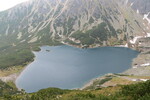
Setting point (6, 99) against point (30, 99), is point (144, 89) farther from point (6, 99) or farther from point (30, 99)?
point (6, 99)

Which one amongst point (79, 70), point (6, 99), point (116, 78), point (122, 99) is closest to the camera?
point (122, 99)

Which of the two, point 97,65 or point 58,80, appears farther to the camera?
point 97,65

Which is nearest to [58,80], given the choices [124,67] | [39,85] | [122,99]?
[39,85]

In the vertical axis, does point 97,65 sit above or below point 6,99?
below

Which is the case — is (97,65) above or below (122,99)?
below

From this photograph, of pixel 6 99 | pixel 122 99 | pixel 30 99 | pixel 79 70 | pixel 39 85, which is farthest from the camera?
pixel 79 70

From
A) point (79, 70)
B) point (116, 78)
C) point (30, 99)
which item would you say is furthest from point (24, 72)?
point (30, 99)

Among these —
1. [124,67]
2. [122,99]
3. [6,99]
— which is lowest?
[124,67]

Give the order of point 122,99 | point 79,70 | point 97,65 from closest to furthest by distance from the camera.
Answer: point 122,99, point 79,70, point 97,65

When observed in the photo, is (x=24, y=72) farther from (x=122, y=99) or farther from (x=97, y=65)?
(x=122, y=99)
